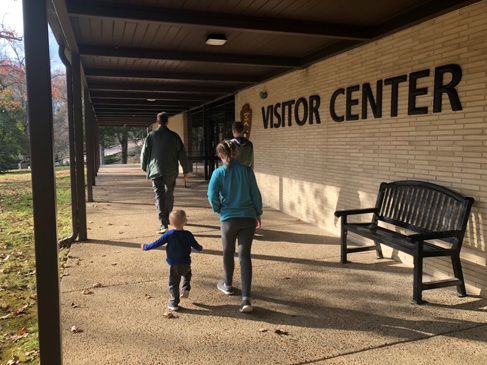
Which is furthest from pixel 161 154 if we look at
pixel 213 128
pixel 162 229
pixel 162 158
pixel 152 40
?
pixel 213 128

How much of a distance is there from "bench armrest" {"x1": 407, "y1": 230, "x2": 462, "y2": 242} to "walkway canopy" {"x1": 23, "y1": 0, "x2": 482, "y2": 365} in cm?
245

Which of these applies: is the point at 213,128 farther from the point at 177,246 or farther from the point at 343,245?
the point at 177,246

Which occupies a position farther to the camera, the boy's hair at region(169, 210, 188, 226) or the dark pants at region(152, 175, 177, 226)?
the dark pants at region(152, 175, 177, 226)

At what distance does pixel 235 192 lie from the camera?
12.5ft

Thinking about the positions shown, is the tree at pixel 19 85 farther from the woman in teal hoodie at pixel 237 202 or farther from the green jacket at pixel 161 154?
the woman in teal hoodie at pixel 237 202

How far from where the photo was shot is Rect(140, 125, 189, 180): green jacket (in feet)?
21.9

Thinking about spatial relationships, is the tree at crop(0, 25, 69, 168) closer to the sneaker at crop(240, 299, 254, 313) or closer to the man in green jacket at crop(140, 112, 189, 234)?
the man in green jacket at crop(140, 112, 189, 234)

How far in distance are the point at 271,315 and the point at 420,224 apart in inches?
88.4

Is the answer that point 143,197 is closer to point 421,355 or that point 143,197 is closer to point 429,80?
point 429,80

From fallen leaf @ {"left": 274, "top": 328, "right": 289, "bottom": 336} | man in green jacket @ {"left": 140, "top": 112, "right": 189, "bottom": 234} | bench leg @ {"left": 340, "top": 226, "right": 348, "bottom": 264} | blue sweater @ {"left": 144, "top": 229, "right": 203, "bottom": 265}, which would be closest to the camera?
fallen leaf @ {"left": 274, "top": 328, "right": 289, "bottom": 336}

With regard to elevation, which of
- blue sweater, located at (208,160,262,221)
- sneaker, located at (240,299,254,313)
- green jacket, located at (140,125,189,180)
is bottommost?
sneaker, located at (240,299,254,313)

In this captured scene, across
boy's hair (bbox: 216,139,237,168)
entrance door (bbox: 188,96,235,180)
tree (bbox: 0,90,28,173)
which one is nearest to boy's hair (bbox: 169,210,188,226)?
boy's hair (bbox: 216,139,237,168)

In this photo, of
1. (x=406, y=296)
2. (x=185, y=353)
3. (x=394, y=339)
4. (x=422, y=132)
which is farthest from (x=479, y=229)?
(x=185, y=353)

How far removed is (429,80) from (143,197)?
28.5 ft
